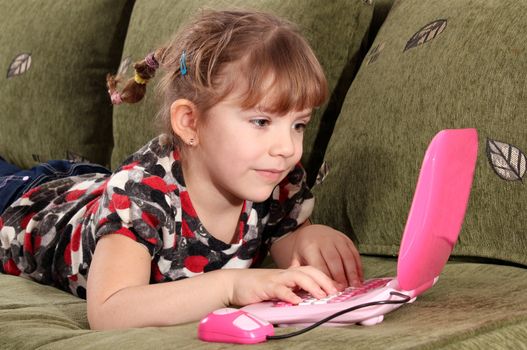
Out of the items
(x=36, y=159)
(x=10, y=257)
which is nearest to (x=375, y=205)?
(x=10, y=257)

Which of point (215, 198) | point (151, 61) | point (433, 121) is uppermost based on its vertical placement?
point (151, 61)

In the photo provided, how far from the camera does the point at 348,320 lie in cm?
101

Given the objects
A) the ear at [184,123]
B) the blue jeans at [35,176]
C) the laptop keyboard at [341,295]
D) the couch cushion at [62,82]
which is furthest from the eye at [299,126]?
the couch cushion at [62,82]

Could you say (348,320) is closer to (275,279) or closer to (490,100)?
(275,279)

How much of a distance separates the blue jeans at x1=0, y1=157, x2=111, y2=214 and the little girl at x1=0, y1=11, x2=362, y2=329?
29 centimetres

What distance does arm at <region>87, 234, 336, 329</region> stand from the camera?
1145 millimetres

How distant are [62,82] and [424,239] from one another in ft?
4.39

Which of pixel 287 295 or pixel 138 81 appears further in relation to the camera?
pixel 138 81

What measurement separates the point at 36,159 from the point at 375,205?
1.02m

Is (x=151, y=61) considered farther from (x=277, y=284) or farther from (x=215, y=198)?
(x=277, y=284)

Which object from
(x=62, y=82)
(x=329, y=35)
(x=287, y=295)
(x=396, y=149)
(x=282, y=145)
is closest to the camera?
(x=287, y=295)

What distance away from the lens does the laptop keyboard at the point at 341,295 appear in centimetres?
108

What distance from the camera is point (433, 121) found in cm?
136

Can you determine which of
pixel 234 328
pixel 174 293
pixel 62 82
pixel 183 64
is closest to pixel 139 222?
pixel 174 293
